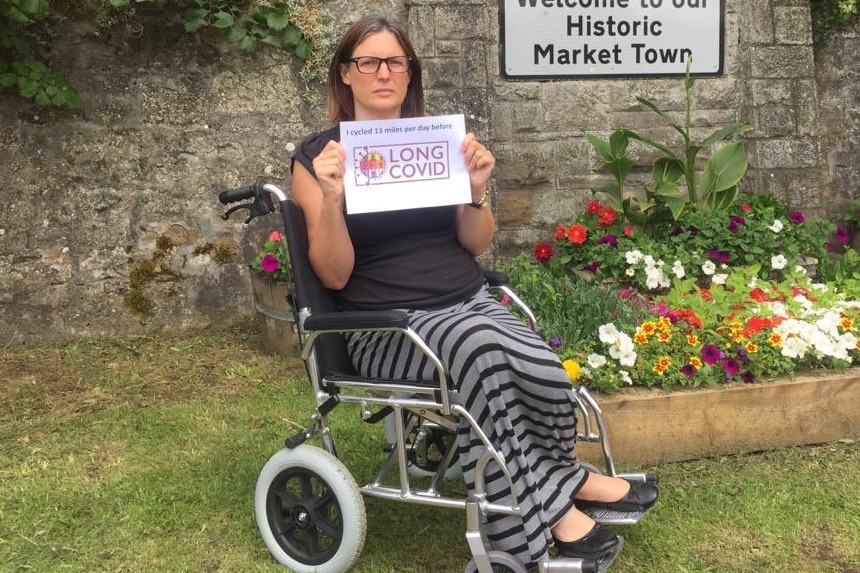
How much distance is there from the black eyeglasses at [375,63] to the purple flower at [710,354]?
1476mm

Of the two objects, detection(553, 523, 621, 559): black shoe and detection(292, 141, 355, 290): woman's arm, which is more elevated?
detection(292, 141, 355, 290): woman's arm

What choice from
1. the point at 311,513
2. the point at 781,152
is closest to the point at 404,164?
the point at 311,513

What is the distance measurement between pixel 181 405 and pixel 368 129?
181 cm

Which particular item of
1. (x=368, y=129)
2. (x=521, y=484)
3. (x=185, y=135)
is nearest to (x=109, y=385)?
(x=185, y=135)

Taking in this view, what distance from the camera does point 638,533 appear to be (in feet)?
7.59

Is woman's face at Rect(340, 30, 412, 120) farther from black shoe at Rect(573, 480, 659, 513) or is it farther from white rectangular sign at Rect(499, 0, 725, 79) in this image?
white rectangular sign at Rect(499, 0, 725, 79)

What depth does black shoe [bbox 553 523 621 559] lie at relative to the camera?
6.36 ft

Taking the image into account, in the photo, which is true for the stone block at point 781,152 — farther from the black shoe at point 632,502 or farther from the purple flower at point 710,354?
the black shoe at point 632,502

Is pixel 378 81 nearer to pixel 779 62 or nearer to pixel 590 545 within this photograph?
pixel 590 545

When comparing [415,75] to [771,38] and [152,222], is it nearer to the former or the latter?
[152,222]

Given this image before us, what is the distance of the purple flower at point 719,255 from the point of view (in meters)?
3.85

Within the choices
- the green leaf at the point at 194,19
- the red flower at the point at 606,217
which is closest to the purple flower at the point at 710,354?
the red flower at the point at 606,217

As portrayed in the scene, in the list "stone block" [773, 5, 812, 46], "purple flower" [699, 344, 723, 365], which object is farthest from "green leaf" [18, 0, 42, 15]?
"stone block" [773, 5, 812, 46]

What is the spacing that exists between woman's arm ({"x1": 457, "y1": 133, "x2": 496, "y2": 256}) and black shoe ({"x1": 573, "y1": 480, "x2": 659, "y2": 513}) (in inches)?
30.9
